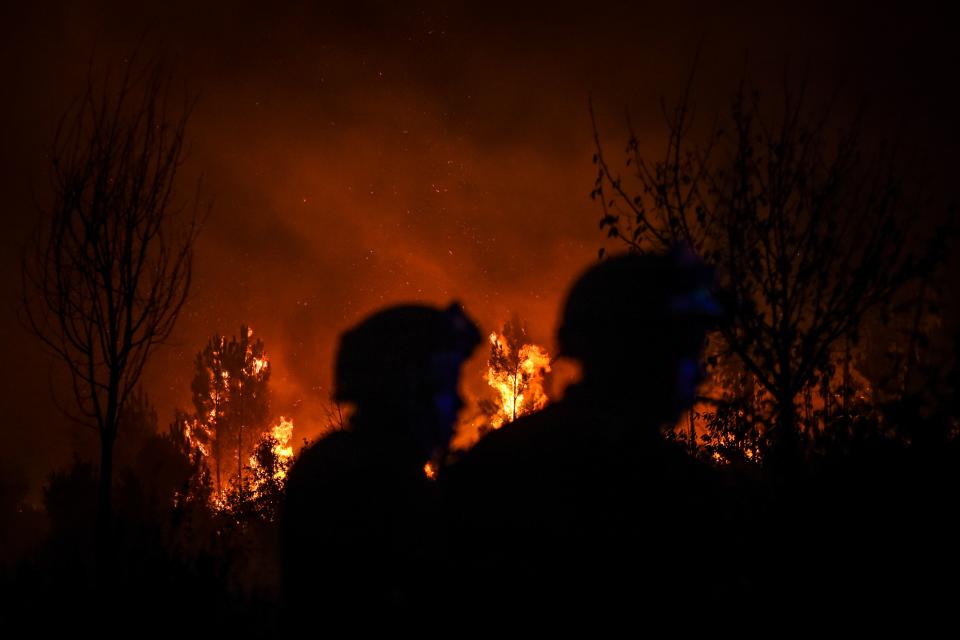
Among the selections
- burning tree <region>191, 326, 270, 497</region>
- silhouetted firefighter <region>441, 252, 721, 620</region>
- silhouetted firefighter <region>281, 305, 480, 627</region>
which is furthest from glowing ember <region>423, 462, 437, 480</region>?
burning tree <region>191, 326, 270, 497</region>

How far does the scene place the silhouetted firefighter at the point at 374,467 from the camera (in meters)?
3.22

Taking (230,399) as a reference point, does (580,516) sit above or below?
below

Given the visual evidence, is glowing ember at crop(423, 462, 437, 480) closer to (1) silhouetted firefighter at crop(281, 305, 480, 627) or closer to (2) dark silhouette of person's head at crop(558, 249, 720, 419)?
(1) silhouetted firefighter at crop(281, 305, 480, 627)

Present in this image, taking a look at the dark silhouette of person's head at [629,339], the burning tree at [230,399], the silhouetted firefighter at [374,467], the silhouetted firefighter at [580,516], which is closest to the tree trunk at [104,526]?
the silhouetted firefighter at [374,467]

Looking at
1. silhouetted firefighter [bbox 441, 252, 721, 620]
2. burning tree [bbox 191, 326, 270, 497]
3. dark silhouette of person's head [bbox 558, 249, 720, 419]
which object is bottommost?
silhouetted firefighter [bbox 441, 252, 721, 620]

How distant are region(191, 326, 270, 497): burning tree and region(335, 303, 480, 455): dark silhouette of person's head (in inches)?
1891

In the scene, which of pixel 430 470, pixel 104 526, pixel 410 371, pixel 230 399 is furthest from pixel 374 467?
pixel 230 399

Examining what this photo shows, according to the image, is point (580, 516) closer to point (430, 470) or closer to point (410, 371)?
point (410, 371)

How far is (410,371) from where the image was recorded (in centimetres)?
341

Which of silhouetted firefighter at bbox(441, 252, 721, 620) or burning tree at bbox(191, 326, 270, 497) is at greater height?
burning tree at bbox(191, 326, 270, 497)

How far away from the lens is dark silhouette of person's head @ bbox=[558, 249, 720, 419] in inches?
103

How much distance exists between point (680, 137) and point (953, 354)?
111 inches

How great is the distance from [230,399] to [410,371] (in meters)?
49.2

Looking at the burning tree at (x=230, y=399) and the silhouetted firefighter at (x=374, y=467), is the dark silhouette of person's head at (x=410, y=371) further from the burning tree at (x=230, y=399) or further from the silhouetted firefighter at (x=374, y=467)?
the burning tree at (x=230, y=399)
